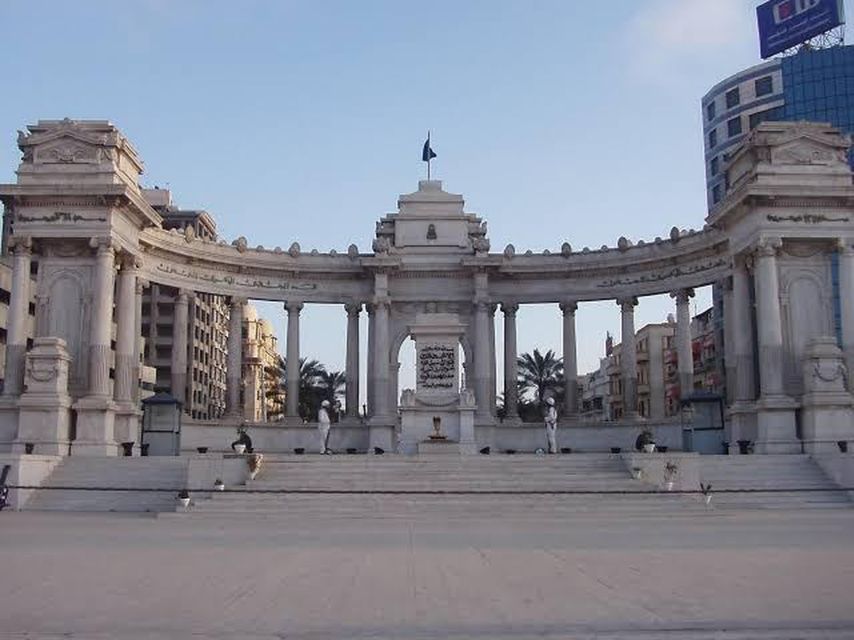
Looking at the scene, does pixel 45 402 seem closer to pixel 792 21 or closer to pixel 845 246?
pixel 845 246

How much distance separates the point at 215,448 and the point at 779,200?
105 feet

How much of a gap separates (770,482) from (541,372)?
50.1 metres

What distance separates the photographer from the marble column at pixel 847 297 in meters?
45.5

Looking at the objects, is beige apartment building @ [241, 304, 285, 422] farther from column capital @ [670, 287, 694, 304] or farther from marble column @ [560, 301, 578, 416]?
column capital @ [670, 287, 694, 304]

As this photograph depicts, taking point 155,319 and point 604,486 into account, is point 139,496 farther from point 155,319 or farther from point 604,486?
point 155,319

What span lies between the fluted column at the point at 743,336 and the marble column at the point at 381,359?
65.3 feet

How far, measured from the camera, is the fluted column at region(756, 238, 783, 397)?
45.0 meters

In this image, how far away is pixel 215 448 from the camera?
54.3 metres

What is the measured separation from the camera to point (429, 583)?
13.9 metres

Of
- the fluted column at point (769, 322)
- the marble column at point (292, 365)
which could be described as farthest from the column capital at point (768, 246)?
the marble column at point (292, 365)

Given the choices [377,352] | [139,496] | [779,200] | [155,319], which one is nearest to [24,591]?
[139,496]

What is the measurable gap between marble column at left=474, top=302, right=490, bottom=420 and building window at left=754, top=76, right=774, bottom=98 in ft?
220

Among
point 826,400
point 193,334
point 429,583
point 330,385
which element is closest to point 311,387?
point 330,385

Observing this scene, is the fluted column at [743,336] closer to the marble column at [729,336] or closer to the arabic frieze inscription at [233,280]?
the marble column at [729,336]
